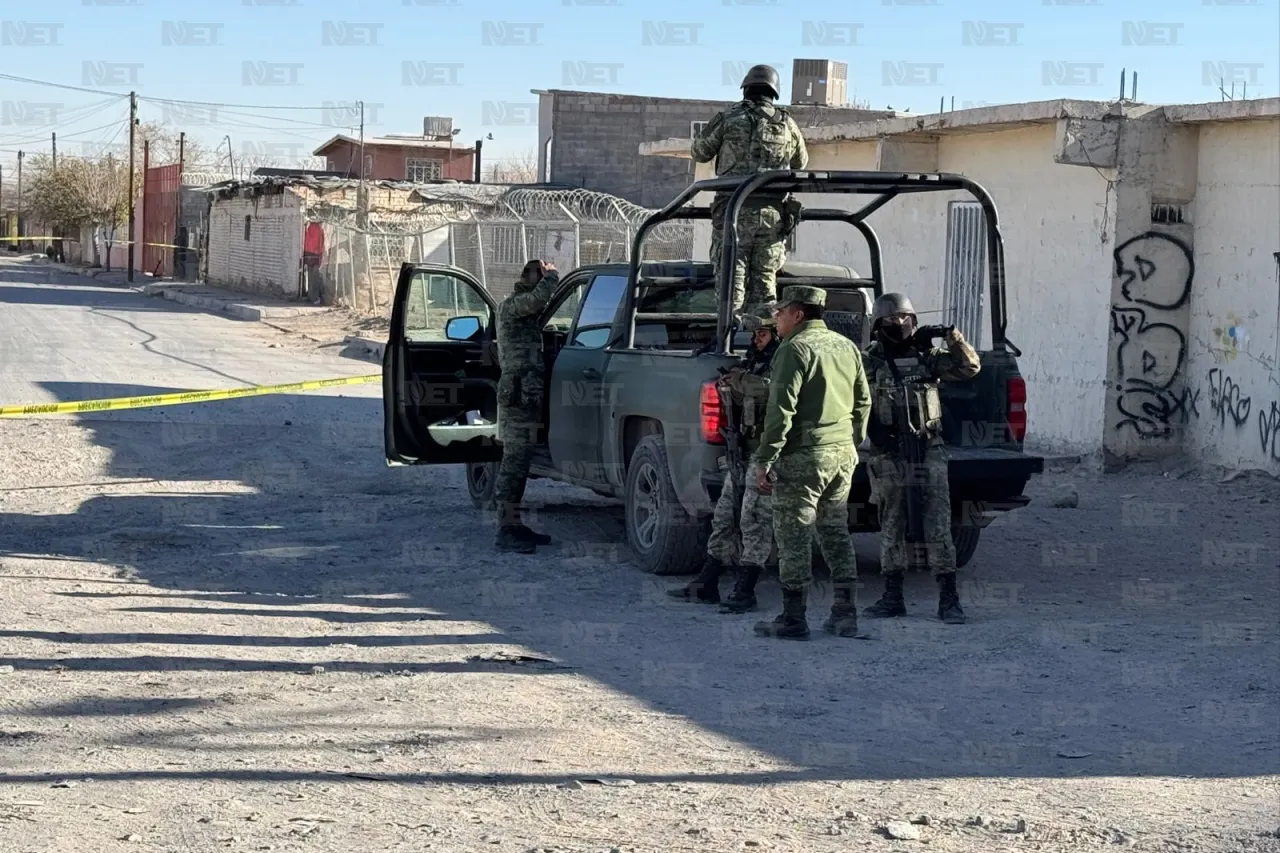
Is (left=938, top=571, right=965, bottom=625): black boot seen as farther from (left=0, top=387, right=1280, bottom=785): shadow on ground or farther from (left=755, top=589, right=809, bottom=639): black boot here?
(left=755, top=589, right=809, bottom=639): black boot

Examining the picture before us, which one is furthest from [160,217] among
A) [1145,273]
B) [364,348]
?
[1145,273]

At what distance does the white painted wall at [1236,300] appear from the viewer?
41.4 ft

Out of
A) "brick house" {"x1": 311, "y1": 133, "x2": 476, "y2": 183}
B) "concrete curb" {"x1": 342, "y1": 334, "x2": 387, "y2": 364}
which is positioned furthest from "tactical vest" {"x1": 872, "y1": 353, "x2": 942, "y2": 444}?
"brick house" {"x1": 311, "y1": 133, "x2": 476, "y2": 183}

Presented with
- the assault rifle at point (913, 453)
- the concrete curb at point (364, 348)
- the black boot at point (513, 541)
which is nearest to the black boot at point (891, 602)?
the assault rifle at point (913, 453)

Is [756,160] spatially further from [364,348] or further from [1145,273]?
[364,348]

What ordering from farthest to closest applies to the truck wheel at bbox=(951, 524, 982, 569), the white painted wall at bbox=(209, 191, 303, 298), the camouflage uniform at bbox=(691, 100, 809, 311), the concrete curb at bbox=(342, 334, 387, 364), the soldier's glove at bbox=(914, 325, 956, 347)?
the white painted wall at bbox=(209, 191, 303, 298) < the concrete curb at bbox=(342, 334, 387, 364) < the camouflage uniform at bbox=(691, 100, 809, 311) < the truck wheel at bbox=(951, 524, 982, 569) < the soldier's glove at bbox=(914, 325, 956, 347)

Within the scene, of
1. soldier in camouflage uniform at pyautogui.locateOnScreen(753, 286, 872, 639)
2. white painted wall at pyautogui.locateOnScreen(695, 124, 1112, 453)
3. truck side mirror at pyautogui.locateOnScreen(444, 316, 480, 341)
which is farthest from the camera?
white painted wall at pyautogui.locateOnScreen(695, 124, 1112, 453)

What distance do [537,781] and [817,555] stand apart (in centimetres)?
450

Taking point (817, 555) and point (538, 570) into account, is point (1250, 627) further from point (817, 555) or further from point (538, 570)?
point (538, 570)

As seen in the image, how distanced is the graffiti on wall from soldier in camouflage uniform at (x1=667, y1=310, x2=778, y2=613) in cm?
645

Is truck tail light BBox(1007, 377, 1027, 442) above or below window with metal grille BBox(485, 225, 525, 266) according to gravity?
below

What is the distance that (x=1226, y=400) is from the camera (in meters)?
13.1

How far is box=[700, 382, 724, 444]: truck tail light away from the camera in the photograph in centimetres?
780

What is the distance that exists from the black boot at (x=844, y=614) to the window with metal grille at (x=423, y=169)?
53.8 meters
